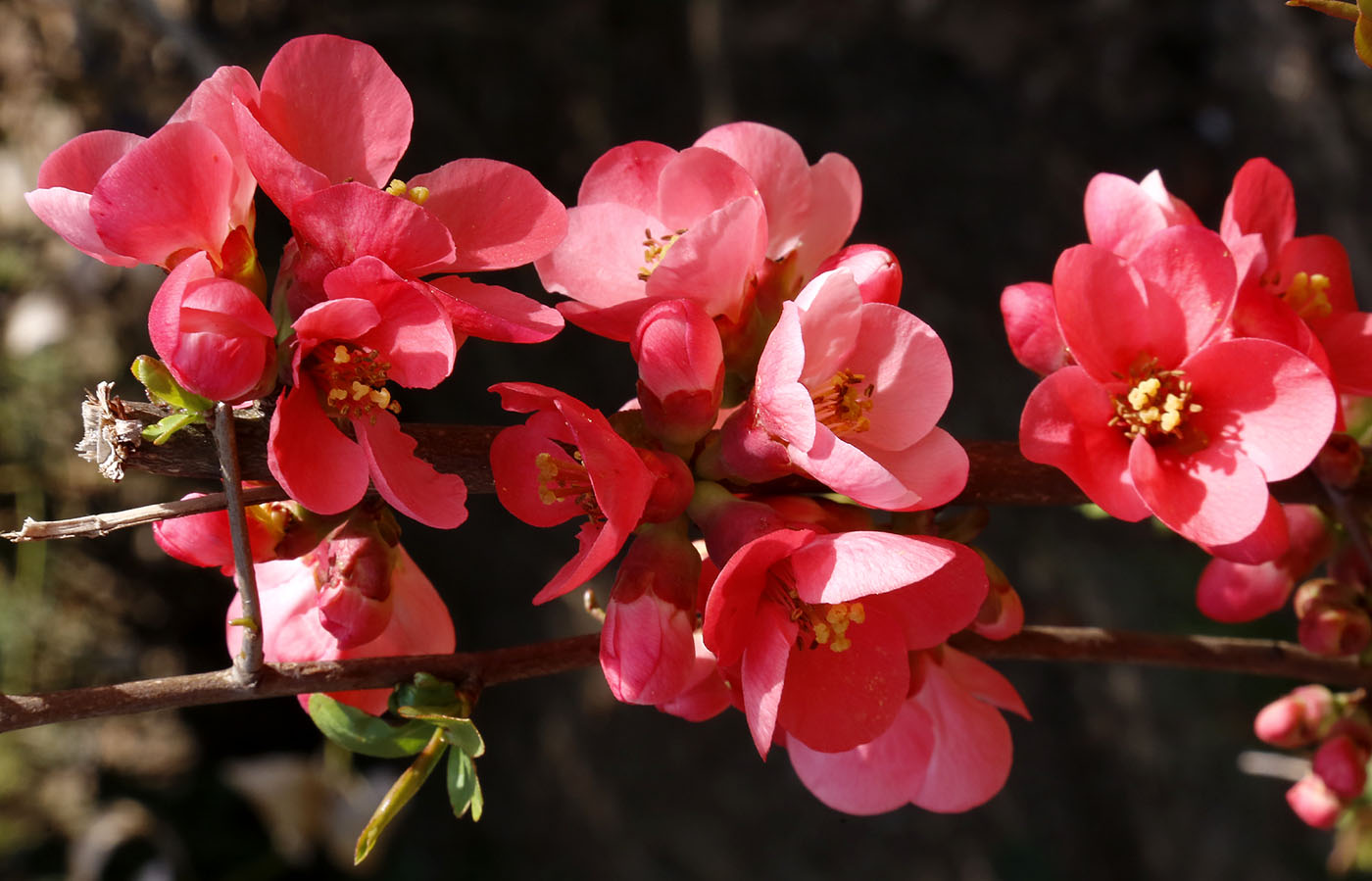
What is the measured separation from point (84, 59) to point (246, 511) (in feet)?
5.50

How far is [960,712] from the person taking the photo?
2.39 ft

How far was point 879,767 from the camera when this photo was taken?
701 mm

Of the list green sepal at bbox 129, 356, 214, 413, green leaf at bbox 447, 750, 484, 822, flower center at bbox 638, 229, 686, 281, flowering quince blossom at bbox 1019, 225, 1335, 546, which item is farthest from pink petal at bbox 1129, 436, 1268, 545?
green sepal at bbox 129, 356, 214, 413

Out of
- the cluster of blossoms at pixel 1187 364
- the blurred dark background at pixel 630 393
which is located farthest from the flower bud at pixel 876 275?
the blurred dark background at pixel 630 393

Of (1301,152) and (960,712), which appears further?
(1301,152)

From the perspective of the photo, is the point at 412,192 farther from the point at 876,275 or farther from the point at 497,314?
the point at 876,275

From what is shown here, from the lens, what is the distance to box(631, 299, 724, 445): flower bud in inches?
23.0

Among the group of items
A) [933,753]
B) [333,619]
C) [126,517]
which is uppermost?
[126,517]

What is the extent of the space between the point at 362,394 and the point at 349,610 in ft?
0.50

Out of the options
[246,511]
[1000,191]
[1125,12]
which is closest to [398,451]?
[246,511]

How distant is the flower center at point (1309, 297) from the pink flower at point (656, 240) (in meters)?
0.41

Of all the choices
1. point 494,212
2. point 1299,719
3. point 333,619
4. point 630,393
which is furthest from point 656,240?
point 630,393

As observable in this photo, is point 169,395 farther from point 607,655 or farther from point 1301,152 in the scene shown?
point 1301,152

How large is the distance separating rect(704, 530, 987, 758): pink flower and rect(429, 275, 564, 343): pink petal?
0.55 feet
